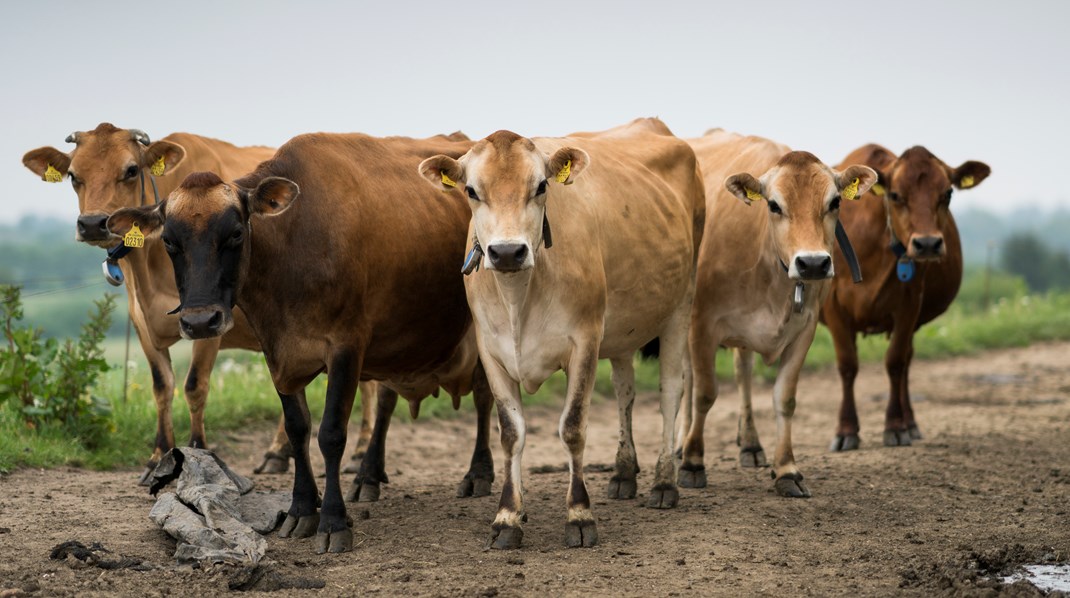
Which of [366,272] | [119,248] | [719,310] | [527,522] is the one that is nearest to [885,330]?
[719,310]

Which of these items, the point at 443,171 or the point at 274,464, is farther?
the point at 274,464

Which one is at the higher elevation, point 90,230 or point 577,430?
point 90,230

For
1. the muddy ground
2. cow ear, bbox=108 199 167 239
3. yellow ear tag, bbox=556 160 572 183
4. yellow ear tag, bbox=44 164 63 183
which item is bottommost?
the muddy ground

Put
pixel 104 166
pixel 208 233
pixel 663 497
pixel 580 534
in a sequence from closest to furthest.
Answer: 1. pixel 208 233
2. pixel 580 534
3. pixel 663 497
4. pixel 104 166

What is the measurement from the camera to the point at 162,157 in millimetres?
8391

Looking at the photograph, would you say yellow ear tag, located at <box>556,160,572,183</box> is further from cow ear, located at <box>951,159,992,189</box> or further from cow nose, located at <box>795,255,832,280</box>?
cow ear, located at <box>951,159,992,189</box>

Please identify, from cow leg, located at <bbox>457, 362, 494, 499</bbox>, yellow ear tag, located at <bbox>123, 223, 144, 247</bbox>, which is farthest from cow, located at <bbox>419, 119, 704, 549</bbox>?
yellow ear tag, located at <bbox>123, 223, 144, 247</bbox>

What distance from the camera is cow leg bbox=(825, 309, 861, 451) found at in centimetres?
980

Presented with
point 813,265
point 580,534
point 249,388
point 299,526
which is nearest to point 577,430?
point 580,534

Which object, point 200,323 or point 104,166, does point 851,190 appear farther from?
point 104,166

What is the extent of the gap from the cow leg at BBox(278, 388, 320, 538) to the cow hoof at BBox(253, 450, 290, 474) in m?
2.15

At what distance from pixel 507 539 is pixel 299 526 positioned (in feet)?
3.79

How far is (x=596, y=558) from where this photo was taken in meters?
6.08

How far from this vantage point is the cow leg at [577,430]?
641cm
